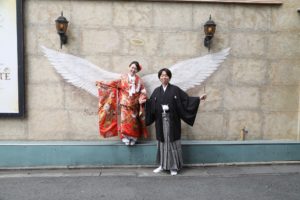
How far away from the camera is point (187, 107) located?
5.79 metres

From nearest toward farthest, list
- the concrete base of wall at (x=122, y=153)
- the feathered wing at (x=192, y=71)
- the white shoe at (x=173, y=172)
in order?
the white shoe at (x=173, y=172) < the concrete base of wall at (x=122, y=153) < the feathered wing at (x=192, y=71)

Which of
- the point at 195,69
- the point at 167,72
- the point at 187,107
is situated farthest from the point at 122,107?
the point at 195,69

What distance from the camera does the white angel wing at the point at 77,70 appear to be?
6070 millimetres

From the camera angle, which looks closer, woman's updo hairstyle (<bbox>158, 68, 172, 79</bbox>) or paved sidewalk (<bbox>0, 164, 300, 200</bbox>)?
paved sidewalk (<bbox>0, 164, 300, 200</bbox>)

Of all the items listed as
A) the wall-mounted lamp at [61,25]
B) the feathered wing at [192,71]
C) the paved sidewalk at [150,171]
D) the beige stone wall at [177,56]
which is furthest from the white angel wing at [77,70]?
the paved sidewalk at [150,171]

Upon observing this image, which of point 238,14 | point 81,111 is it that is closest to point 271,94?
point 238,14

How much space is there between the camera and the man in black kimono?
18.7ft

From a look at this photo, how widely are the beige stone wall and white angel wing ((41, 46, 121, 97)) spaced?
0.12m

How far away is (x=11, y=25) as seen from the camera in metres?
5.93

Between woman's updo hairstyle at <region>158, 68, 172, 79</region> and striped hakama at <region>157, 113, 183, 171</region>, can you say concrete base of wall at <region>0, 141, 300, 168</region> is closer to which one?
striped hakama at <region>157, 113, 183, 171</region>

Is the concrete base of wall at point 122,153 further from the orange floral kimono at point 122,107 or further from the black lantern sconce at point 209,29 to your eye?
the black lantern sconce at point 209,29

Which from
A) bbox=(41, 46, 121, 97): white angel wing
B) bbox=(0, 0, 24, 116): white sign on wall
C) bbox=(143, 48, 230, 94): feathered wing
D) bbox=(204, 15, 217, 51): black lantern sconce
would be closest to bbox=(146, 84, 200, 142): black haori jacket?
bbox=(143, 48, 230, 94): feathered wing

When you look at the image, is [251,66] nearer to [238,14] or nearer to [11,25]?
[238,14]

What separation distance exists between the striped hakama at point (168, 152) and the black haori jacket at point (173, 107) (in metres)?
0.07
